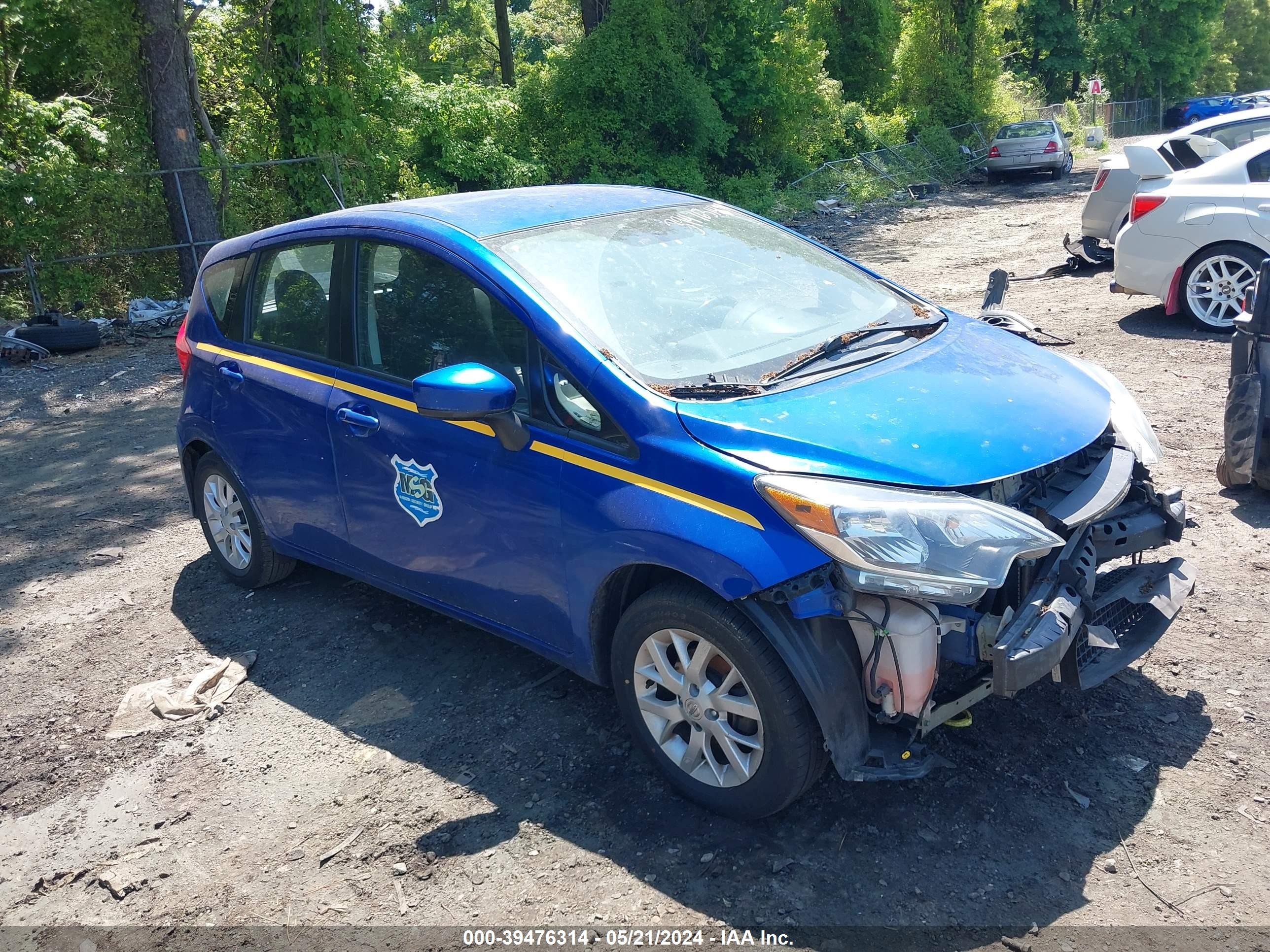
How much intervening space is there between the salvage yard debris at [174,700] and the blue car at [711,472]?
623 mm

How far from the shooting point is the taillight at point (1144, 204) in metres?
8.88

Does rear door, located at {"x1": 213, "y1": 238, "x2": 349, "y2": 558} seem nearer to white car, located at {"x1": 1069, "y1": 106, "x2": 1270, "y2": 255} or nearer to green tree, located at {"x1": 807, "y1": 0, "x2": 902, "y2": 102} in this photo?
white car, located at {"x1": 1069, "y1": 106, "x2": 1270, "y2": 255}

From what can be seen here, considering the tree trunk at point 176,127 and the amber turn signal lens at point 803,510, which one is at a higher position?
the tree trunk at point 176,127

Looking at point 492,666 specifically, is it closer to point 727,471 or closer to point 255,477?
point 255,477

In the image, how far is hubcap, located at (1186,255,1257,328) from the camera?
8625 mm

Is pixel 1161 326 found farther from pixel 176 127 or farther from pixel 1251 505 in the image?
pixel 176 127

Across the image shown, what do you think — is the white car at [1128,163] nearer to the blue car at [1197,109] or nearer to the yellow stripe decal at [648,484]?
the yellow stripe decal at [648,484]

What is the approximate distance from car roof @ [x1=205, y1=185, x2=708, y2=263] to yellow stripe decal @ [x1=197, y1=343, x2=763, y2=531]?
64 cm

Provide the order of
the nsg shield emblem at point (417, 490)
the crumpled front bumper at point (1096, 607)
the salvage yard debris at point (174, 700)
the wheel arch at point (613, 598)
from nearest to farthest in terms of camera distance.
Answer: the crumpled front bumper at point (1096, 607)
the wheel arch at point (613, 598)
the nsg shield emblem at point (417, 490)
the salvage yard debris at point (174, 700)

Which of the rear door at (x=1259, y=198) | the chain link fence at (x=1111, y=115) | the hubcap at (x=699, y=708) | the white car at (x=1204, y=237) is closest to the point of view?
the hubcap at (x=699, y=708)

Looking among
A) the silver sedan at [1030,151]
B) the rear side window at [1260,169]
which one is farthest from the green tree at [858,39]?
the rear side window at [1260,169]

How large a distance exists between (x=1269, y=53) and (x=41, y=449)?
9125 centimetres

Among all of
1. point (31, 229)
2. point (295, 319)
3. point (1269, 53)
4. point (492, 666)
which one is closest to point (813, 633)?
point (492, 666)

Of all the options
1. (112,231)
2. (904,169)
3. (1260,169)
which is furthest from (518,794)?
(904,169)
